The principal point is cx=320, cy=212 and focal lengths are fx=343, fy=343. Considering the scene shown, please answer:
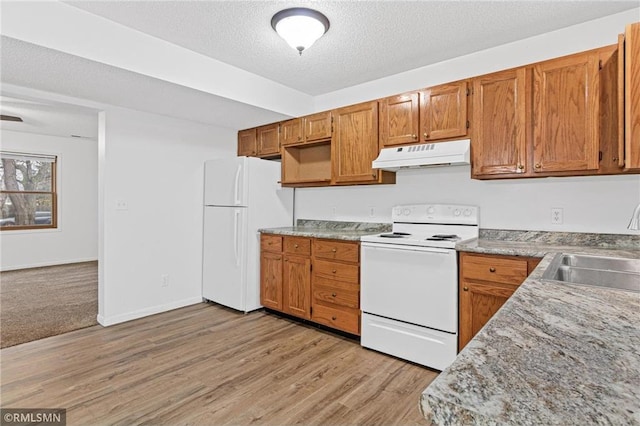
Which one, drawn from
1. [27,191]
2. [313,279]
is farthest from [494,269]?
[27,191]

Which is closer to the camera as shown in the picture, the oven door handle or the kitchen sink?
the kitchen sink

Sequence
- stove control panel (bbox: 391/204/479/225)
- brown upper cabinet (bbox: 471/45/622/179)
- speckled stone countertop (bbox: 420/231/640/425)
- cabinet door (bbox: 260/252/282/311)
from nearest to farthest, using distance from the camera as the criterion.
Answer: speckled stone countertop (bbox: 420/231/640/425) < brown upper cabinet (bbox: 471/45/622/179) < stove control panel (bbox: 391/204/479/225) < cabinet door (bbox: 260/252/282/311)

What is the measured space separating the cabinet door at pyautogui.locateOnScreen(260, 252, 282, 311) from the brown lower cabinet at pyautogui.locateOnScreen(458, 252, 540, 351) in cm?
188

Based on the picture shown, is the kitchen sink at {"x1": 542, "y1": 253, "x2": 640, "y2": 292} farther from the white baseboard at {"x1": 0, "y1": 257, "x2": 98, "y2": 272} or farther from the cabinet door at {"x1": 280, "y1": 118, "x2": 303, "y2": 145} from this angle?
the white baseboard at {"x1": 0, "y1": 257, "x2": 98, "y2": 272}

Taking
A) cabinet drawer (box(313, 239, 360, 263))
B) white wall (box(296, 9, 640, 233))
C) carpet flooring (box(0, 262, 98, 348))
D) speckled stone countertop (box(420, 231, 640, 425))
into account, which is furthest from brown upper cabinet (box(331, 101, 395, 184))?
carpet flooring (box(0, 262, 98, 348))

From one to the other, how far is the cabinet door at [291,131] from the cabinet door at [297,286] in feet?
4.34

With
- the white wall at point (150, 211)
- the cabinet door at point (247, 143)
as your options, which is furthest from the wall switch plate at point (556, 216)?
the white wall at point (150, 211)

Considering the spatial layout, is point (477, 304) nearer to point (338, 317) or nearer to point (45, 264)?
point (338, 317)

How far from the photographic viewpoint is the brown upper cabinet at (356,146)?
3238mm

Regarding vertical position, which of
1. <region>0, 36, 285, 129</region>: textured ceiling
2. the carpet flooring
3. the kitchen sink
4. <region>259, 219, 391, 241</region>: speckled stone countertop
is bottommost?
the carpet flooring

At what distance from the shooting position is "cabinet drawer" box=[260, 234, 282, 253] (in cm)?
367

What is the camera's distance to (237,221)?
3750mm

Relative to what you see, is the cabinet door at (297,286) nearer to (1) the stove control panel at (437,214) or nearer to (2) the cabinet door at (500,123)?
(1) the stove control panel at (437,214)

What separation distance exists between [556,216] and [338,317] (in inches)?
76.5
